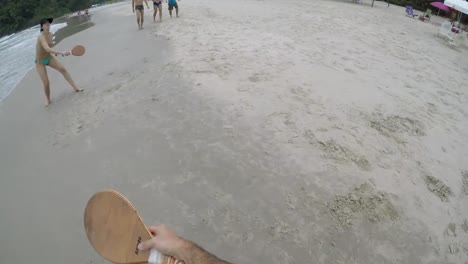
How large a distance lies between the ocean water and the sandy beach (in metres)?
0.53

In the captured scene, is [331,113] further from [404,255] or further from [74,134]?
[74,134]

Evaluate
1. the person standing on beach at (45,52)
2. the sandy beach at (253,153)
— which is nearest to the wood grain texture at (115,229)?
the sandy beach at (253,153)

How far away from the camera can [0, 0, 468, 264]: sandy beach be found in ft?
12.0

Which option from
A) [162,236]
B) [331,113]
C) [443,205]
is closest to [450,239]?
[443,205]

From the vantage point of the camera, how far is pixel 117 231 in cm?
152

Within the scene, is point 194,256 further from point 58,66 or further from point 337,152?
point 58,66

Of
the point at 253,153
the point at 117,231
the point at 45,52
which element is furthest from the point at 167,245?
the point at 45,52

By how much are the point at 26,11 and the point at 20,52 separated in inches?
1419

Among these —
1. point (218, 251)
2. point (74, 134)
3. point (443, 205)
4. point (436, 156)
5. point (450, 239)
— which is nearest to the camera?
point (218, 251)

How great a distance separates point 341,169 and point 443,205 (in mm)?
1232

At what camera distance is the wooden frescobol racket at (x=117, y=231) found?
144cm

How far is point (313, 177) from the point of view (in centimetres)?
430

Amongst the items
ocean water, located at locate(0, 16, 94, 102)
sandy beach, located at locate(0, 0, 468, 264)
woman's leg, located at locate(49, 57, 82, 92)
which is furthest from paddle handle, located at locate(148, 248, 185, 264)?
ocean water, located at locate(0, 16, 94, 102)

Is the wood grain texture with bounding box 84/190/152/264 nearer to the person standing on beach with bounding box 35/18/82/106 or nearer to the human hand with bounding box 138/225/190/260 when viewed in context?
the human hand with bounding box 138/225/190/260
